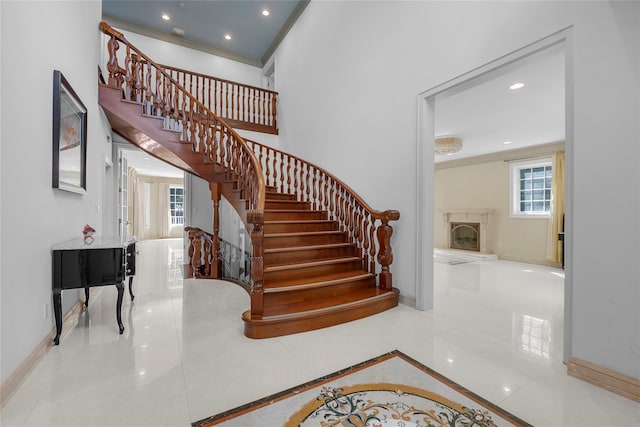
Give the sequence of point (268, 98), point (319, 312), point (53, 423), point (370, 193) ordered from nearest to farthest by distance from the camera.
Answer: point (53, 423)
point (319, 312)
point (370, 193)
point (268, 98)

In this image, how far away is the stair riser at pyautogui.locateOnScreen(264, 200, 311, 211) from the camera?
4.45 m

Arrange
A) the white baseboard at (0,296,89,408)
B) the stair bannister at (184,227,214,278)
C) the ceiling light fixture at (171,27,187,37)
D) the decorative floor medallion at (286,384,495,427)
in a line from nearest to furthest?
the decorative floor medallion at (286,384,495,427) < the white baseboard at (0,296,89,408) < the stair bannister at (184,227,214,278) < the ceiling light fixture at (171,27,187,37)

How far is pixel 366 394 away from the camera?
5.16 ft

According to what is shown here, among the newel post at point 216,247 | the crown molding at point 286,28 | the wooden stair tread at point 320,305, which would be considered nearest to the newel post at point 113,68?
the newel post at point 216,247

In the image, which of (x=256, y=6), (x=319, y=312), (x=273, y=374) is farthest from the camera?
(x=256, y=6)

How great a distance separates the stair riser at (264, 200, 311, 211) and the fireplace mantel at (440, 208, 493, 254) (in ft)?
16.7

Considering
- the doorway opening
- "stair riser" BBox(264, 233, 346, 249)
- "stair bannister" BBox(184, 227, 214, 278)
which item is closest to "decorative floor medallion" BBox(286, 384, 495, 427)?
"stair riser" BBox(264, 233, 346, 249)

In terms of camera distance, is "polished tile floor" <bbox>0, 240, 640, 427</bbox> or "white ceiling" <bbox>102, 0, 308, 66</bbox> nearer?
"polished tile floor" <bbox>0, 240, 640, 427</bbox>

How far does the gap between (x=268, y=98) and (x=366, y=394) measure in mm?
6442

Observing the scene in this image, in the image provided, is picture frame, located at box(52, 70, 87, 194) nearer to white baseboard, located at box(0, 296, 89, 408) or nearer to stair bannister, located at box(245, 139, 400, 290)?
white baseboard, located at box(0, 296, 89, 408)

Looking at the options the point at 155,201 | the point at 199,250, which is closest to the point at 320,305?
the point at 199,250

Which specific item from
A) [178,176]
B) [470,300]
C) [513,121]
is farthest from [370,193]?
[178,176]

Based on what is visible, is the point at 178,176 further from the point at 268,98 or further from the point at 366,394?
the point at 366,394

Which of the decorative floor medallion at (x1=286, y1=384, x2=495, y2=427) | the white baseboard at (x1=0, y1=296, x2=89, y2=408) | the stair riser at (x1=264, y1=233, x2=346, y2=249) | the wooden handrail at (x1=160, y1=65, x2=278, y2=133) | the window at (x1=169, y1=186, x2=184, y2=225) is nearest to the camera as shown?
the decorative floor medallion at (x1=286, y1=384, x2=495, y2=427)
